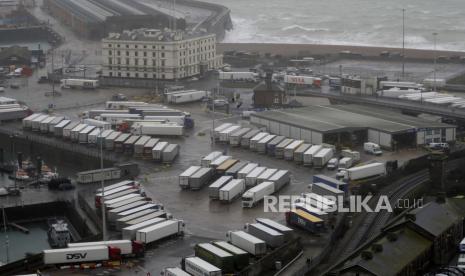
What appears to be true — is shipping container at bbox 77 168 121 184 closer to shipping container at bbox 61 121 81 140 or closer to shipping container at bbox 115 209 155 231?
shipping container at bbox 115 209 155 231

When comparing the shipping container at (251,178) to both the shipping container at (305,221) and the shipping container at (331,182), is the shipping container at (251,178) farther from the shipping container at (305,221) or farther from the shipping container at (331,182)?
the shipping container at (305,221)

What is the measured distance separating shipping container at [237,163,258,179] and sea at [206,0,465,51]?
24525 millimetres

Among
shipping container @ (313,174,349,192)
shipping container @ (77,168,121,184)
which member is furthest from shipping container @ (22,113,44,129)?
shipping container @ (313,174,349,192)

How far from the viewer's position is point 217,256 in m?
15.6

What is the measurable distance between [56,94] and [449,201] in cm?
1754

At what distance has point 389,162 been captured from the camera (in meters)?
22.2

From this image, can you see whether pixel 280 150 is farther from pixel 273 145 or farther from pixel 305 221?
pixel 305 221

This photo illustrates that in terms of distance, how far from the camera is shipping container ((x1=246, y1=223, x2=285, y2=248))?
655 inches

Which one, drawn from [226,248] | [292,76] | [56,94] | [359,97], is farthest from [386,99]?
[226,248]

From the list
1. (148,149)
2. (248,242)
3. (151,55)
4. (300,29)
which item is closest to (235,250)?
(248,242)

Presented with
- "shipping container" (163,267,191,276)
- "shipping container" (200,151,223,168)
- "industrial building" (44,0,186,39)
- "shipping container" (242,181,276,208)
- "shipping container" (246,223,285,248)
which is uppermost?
"industrial building" (44,0,186,39)

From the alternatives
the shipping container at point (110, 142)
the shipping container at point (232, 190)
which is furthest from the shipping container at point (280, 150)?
the shipping container at point (110, 142)

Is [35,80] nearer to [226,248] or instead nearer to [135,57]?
[135,57]

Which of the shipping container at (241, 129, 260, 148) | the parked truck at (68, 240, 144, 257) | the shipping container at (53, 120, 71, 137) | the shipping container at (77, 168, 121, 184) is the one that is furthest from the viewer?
the shipping container at (53, 120, 71, 137)
